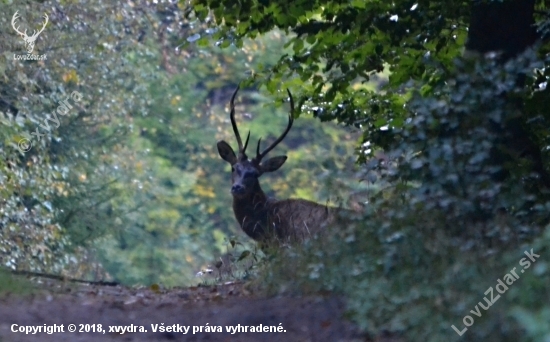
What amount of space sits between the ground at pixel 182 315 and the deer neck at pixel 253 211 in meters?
3.87

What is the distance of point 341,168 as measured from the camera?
30.1ft

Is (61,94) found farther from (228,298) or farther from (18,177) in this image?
(228,298)

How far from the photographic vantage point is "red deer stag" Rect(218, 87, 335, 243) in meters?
12.4

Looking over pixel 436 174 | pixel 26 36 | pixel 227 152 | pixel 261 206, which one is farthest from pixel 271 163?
pixel 436 174

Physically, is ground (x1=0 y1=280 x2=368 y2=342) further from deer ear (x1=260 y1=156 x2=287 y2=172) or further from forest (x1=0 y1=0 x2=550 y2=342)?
deer ear (x1=260 y1=156 x2=287 y2=172)

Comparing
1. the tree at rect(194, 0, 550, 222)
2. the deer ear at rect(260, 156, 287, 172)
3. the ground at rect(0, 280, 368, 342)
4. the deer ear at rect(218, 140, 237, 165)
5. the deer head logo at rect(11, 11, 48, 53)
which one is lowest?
the ground at rect(0, 280, 368, 342)

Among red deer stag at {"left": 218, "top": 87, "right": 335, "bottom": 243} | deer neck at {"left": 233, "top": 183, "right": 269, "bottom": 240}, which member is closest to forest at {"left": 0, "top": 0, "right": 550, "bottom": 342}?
red deer stag at {"left": 218, "top": 87, "right": 335, "bottom": 243}

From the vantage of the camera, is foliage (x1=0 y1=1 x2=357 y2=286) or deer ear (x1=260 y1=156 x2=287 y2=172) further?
foliage (x1=0 y1=1 x2=357 y2=286)

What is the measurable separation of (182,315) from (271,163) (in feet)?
21.3

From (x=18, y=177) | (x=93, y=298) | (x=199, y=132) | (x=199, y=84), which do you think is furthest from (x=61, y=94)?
(x=199, y=84)

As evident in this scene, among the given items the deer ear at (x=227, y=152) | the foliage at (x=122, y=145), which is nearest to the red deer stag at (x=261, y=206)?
the deer ear at (x=227, y=152)

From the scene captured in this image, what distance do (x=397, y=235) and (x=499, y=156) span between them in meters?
1.15

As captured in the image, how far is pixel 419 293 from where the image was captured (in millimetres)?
6344

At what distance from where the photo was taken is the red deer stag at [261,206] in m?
12.4
